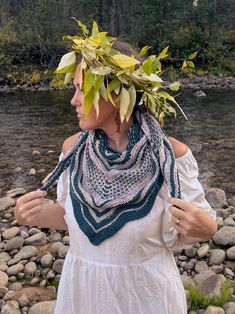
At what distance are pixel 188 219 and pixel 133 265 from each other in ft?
1.19

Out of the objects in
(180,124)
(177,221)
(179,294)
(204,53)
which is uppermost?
(177,221)

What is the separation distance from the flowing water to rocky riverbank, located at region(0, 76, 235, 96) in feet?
6.94

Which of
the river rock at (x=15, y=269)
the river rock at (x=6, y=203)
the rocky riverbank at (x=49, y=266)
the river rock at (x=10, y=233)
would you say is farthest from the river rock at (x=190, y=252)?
the river rock at (x=6, y=203)

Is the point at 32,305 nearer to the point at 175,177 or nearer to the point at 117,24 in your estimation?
the point at 175,177

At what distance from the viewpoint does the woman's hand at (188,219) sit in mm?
1719

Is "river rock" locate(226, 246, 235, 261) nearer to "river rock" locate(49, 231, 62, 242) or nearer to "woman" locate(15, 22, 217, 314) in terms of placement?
"river rock" locate(49, 231, 62, 242)

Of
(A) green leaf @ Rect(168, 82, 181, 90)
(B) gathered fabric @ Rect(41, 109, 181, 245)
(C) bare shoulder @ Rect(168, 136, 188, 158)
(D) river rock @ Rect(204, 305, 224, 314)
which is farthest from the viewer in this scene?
(D) river rock @ Rect(204, 305, 224, 314)

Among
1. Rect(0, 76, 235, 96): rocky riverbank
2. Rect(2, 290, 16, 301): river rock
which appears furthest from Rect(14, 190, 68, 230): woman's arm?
Rect(0, 76, 235, 96): rocky riverbank

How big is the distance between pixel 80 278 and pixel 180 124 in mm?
10590

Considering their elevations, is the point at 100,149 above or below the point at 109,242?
above

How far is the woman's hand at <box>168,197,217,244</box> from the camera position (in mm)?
1719

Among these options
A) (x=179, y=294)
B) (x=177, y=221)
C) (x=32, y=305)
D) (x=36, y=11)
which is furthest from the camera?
(x=36, y=11)

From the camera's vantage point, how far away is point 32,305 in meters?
3.92

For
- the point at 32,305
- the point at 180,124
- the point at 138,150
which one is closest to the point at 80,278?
the point at 138,150
